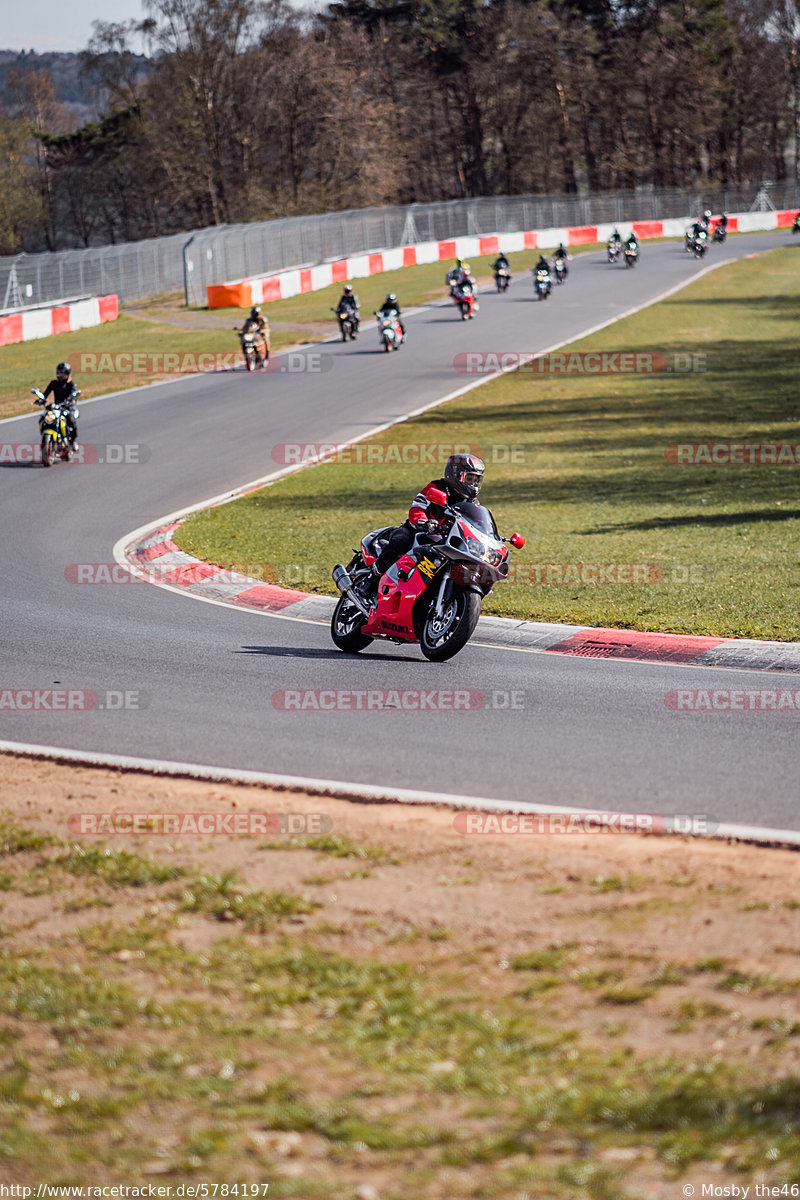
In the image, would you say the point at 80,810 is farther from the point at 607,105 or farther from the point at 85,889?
the point at 607,105

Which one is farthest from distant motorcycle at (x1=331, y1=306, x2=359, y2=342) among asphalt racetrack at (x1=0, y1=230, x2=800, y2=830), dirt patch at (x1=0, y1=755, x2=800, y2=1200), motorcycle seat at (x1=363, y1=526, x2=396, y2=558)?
dirt patch at (x1=0, y1=755, x2=800, y2=1200)

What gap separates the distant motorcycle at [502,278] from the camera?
155ft

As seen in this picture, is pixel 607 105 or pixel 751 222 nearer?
pixel 751 222

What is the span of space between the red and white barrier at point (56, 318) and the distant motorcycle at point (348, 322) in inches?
360

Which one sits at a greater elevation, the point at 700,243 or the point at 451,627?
A: the point at 700,243

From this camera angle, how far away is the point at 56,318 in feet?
131

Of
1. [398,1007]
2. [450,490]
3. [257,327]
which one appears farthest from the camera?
[257,327]

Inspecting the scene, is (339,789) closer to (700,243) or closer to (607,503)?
(607,503)

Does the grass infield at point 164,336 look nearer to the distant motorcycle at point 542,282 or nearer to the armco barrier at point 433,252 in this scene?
the armco barrier at point 433,252

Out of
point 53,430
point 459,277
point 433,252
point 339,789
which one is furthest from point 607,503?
point 433,252

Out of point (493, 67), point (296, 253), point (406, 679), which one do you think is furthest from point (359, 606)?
point (493, 67)

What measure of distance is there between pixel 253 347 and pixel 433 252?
1192 inches

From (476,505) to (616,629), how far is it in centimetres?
218

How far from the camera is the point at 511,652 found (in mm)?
11727
